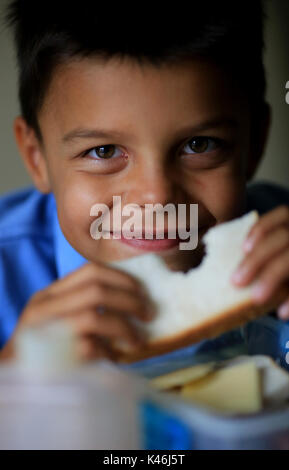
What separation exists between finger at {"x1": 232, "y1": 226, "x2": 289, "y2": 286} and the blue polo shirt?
0.26 m

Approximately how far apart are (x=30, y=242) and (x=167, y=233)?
191 mm

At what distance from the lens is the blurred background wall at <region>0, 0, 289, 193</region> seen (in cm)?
68

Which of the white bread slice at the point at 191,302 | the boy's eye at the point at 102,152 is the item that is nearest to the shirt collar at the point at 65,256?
the boy's eye at the point at 102,152

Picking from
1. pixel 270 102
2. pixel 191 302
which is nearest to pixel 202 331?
pixel 191 302

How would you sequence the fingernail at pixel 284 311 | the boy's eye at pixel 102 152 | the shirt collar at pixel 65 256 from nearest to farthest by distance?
the fingernail at pixel 284 311, the boy's eye at pixel 102 152, the shirt collar at pixel 65 256

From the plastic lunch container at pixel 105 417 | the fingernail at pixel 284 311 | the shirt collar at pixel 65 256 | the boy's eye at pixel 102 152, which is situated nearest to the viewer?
the plastic lunch container at pixel 105 417

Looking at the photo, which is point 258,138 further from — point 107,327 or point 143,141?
point 107,327

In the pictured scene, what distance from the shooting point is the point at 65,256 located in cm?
61

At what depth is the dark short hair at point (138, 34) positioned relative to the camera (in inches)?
18.0

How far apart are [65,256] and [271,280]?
0.98ft

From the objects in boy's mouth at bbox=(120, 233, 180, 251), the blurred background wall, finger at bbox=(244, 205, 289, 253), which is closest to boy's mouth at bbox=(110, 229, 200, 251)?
boy's mouth at bbox=(120, 233, 180, 251)

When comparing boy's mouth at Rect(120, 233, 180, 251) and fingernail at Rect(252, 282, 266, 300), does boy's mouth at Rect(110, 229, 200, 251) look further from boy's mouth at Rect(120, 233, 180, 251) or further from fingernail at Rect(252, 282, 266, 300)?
fingernail at Rect(252, 282, 266, 300)

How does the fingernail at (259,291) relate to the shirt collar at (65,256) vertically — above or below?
below

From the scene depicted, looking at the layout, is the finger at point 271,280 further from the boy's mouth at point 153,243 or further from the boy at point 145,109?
the boy's mouth at point 153,243
